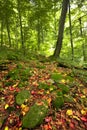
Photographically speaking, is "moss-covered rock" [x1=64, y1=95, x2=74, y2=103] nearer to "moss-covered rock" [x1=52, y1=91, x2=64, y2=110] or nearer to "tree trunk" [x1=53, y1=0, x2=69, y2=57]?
"moss-covered rock" [x1=52, y1=91, x2=64, y2=110]

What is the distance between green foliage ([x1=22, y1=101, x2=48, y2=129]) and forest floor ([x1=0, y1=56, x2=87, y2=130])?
0.02m

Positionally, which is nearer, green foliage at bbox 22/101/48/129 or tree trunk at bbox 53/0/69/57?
green foliage at bbox 22/101/48/129

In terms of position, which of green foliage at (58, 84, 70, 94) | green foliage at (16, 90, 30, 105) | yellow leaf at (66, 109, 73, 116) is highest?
green foliage at (58, 84, 70, 94)

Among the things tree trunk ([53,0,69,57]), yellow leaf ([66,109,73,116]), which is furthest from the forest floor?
tree trunk ([53,0,69,57])

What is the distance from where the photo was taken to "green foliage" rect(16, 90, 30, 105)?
435 cm

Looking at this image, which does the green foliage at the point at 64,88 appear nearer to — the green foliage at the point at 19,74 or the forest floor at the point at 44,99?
the forest floor at the point at 44,99

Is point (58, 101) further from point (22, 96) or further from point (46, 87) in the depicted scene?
point (22, 96)

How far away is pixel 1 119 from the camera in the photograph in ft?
12.8

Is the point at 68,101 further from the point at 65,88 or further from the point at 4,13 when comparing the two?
the point at 4,13

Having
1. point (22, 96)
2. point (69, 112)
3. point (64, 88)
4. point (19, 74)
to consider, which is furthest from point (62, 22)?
point (69, 112)

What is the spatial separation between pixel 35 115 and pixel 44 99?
0.72m

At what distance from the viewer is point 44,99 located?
437cm

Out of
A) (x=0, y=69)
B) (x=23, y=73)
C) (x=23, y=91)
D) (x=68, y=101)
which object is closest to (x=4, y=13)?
(x=0, y=69)

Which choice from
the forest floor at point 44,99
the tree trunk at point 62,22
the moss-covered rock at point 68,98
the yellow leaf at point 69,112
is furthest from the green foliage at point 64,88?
the tree trunk at point 62,22
